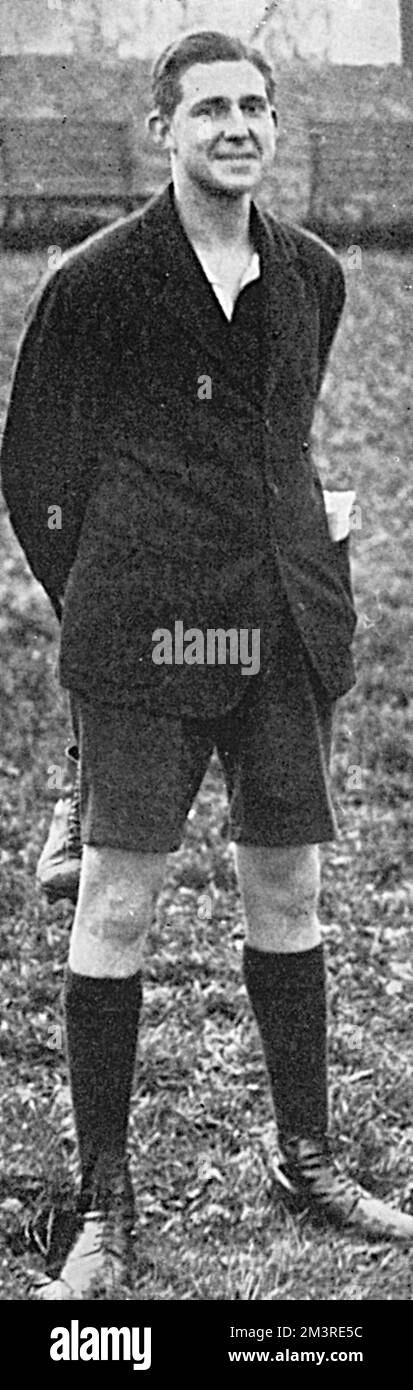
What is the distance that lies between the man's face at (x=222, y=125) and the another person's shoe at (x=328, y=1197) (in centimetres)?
156

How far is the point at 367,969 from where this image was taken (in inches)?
143

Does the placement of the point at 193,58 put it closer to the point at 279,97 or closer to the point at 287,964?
the point at 279,97

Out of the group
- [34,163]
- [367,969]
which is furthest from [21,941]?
[34,163]

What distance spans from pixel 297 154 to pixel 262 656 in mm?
855

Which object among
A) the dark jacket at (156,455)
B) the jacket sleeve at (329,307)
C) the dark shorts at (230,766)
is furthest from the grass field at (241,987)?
the dark shorts at (230,766)

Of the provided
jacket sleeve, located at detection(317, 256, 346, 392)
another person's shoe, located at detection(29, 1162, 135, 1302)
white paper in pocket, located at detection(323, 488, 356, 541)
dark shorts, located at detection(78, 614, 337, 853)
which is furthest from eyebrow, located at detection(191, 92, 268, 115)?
another person's shoe, located at detection(29, 1162, 135, 1302)

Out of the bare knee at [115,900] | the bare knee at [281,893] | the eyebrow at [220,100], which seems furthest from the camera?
the bare knee at [281,893]

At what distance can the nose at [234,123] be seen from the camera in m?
2.88

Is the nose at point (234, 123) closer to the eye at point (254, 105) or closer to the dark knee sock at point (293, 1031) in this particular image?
the eye at point (254, 105)

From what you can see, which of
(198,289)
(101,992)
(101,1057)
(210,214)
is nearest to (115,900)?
(101,992)

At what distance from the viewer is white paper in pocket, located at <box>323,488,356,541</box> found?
3119 mm

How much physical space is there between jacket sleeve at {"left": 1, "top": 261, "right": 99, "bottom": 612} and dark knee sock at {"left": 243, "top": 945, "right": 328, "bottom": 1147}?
28.2 inches

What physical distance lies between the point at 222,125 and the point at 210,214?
132mm
